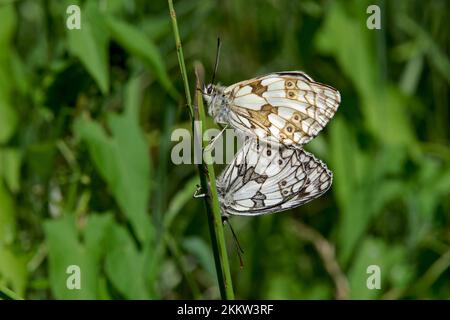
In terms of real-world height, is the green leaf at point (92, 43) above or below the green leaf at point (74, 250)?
above

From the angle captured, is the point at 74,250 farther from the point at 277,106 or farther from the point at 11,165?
the point at 277,106

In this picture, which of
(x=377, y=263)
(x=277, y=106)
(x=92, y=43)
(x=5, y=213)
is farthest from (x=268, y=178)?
(x=377, y=263)

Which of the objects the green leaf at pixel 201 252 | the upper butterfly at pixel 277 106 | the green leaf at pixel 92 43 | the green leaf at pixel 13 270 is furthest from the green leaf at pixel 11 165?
the upper butterfly at pixel 277 106

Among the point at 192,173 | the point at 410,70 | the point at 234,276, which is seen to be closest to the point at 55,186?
the point at 192,173

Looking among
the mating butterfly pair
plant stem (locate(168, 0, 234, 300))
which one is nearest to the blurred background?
the mating butterfly pair

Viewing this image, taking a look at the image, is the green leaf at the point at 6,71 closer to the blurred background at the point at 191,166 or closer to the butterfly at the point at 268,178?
the blurred background at the point at 191,166

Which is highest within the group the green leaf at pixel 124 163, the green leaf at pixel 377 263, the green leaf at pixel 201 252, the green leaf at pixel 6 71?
the green leaf at pixel 6 71
